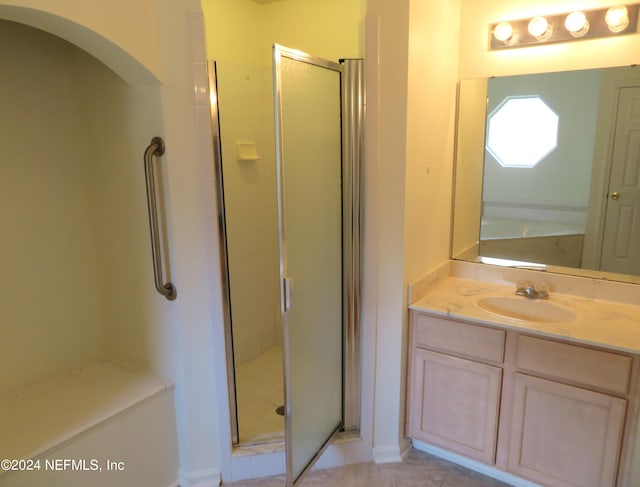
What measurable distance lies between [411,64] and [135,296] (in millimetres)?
1747

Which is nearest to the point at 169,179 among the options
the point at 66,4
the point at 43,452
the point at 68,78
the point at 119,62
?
the point at 119,62

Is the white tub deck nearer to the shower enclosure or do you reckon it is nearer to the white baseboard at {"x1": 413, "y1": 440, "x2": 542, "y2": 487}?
the shower enclosure

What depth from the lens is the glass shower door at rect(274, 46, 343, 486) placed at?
169 centimetres

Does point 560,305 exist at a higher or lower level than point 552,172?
lower

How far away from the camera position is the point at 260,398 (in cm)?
265

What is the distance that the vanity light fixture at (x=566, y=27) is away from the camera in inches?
78.8

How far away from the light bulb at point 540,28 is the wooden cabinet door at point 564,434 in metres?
1.68

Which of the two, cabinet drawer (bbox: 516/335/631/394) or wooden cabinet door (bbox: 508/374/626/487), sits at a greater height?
cabinet drawer (bbox: 516/335/631/394)

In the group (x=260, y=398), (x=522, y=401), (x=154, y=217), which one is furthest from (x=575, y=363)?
(x=154, y=217)

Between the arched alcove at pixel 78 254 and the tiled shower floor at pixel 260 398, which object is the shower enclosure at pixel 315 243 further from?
the arched alcove at pixel 78 254

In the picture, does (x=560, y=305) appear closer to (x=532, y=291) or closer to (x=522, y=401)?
(x=532, y=291)

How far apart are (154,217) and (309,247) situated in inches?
27.0

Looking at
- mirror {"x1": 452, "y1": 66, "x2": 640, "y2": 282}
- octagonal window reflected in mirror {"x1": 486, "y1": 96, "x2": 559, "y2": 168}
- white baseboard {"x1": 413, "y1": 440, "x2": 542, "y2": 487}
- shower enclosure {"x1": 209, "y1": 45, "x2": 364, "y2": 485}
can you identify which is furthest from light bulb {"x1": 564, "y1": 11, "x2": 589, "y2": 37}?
white baseboard {"x1": 413, "y1": 440, "x2": 542, "y2": 487}

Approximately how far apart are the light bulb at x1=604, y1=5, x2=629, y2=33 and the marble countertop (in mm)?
1315
